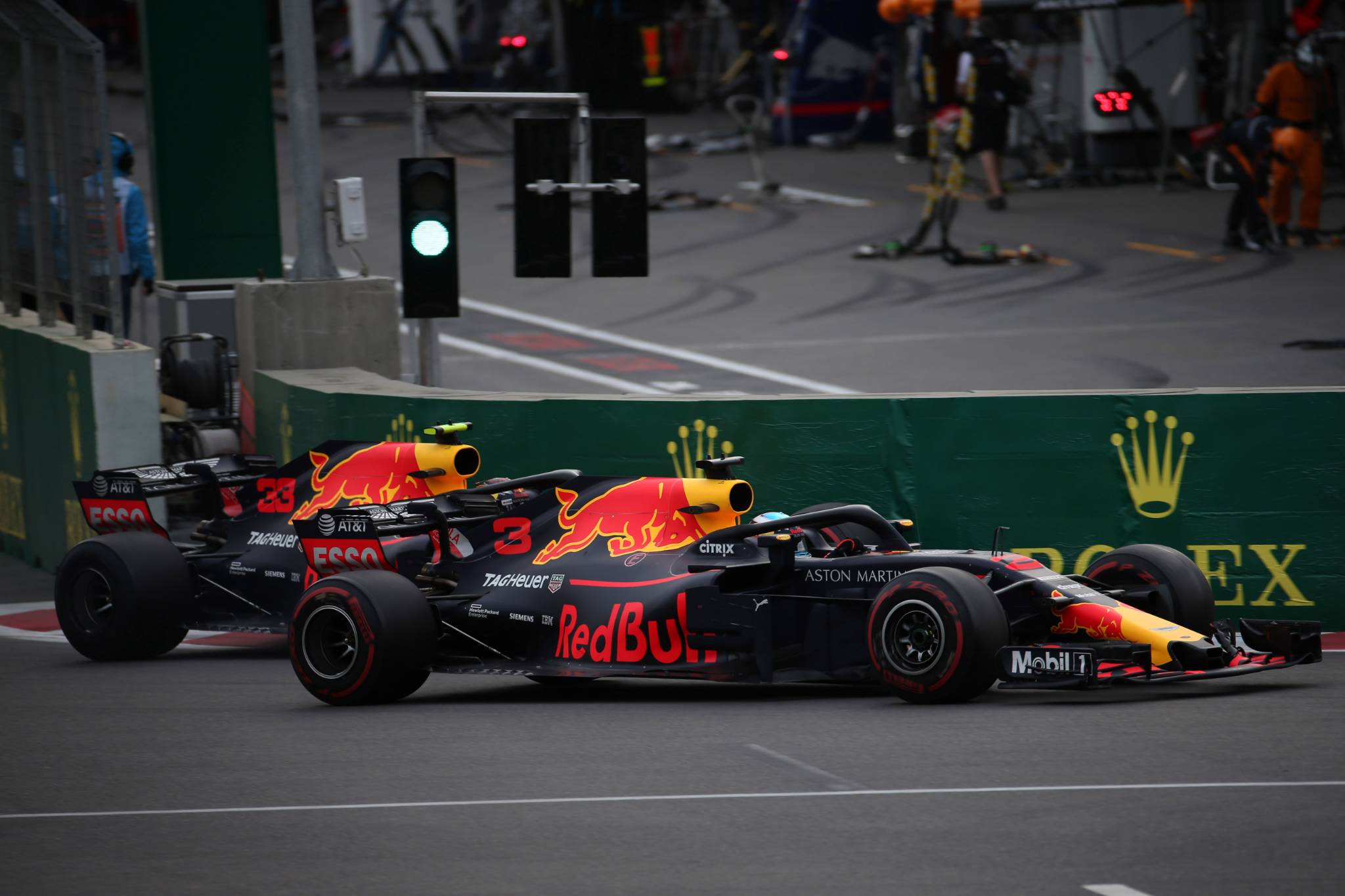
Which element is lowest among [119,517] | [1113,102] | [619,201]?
[119,517]

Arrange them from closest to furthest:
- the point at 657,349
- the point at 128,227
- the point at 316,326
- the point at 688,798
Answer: the point at 688,798, the point at 316,326, the point at 128,227, the point at 657,349

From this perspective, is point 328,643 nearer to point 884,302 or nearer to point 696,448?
point 696,448

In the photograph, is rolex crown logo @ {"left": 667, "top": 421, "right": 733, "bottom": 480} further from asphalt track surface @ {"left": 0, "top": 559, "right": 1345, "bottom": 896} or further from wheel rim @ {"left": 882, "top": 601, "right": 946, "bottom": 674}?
wheel rim @ {"left": 882, "top": 601, "right": 946, "bottom": 674}

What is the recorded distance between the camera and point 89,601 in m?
11.9

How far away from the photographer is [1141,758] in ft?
27.2

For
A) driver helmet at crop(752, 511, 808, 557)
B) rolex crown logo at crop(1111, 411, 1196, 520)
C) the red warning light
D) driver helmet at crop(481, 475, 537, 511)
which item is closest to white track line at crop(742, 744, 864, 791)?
driver helmet at crop(752, 511, 808, 557)

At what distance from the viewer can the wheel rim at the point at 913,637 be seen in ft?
30.2

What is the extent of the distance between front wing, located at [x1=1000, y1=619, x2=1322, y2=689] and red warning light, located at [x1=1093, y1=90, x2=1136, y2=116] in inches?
734

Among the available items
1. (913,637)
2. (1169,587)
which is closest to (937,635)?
(913,637)

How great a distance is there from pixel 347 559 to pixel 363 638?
3.41 ft

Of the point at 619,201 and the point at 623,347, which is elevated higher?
the point at 619,201

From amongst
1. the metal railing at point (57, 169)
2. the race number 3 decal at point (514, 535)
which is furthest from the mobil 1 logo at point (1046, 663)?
the metal railing at point (57, 169)

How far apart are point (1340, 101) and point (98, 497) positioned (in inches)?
921

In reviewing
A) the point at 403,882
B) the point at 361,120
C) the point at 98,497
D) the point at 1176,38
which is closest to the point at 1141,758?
the point at 403,882
